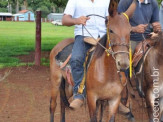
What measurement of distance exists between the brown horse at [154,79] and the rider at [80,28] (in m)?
1.00

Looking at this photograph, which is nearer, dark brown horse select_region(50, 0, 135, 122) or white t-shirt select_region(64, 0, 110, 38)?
dark brown horse select_region(50, 0, 135, 122)

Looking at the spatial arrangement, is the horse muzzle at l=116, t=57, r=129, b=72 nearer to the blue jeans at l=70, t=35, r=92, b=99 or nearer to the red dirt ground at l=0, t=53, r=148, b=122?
the blue jeans at l=70, t=35, r=92, b=99

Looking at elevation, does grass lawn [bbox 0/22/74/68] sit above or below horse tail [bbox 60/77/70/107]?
below

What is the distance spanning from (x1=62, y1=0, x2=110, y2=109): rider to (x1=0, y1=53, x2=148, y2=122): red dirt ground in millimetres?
465

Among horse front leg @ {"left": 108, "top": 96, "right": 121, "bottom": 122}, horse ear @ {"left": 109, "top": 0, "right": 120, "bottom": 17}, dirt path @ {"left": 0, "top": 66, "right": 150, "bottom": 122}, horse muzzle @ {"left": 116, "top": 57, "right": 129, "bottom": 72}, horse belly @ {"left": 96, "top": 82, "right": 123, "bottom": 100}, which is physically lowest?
dirt path @ {"left": 0, "top": 66, "right": 150, "bottom": 122}

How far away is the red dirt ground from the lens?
766 cm

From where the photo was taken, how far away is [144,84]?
239 inches

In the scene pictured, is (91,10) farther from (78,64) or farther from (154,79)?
(154,79)

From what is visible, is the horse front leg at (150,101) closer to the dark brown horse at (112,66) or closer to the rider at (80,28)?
the dark brown horse at (112,66)

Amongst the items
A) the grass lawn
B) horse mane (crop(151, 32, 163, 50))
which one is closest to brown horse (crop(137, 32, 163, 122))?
horse mane (crop(151, 32, 163, 50))

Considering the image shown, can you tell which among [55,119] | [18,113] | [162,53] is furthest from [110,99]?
[18,113]

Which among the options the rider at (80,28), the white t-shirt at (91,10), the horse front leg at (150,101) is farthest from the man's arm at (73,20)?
the horse front leg at (150,101)

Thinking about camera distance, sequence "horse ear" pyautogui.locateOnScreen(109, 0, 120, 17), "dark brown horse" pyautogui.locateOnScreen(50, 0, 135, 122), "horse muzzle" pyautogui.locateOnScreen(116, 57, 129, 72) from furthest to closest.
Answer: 1. "horse ear" pyautogui.locateOnScreen(109, 0, 120, 17)
2. "dark brown horse" pyautogui.locateOnScreen(50, 0, 135, 122)
3. "horse muzzle" pyautogui.locateOnScreen(116, 57, 129, 72)

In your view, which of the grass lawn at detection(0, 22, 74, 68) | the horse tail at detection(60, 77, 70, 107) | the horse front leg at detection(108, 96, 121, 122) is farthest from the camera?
the grass lawn at detection(0, 22, 74, 68)
